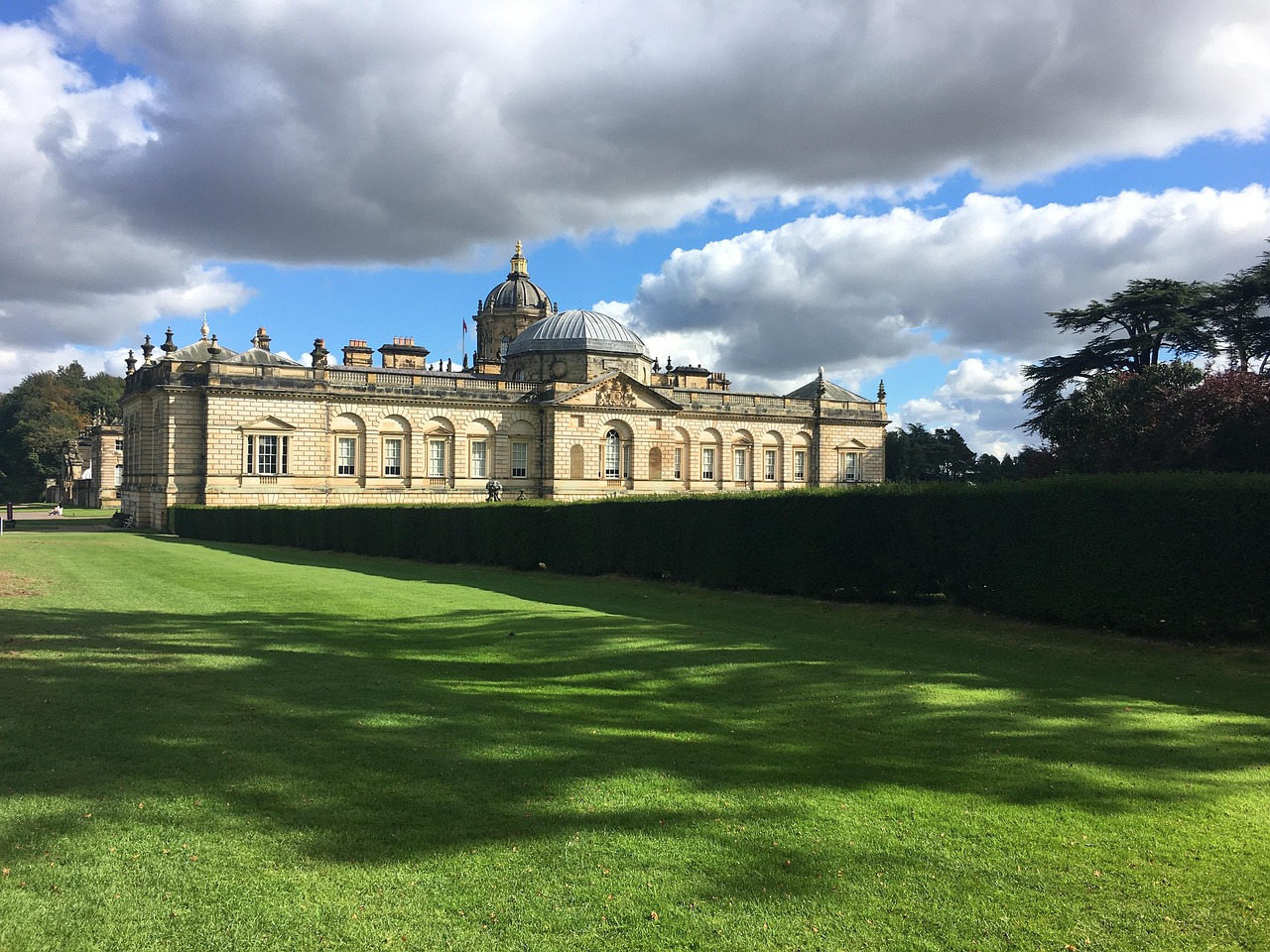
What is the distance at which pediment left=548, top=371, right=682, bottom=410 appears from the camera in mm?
50031

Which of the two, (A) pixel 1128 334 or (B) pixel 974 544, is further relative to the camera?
(A) pixel 1128 334

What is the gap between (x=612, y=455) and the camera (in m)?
51.6

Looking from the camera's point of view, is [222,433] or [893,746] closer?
[893,746]

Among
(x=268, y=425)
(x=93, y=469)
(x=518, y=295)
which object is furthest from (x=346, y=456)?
(x=93, y=469)

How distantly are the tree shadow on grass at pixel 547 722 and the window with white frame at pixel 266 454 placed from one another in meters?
32.4

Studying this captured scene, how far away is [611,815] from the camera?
18.6 feet

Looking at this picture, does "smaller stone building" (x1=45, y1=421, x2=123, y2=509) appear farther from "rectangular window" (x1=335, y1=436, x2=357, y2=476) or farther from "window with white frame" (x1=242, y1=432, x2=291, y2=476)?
"rectangular window" (x1=335, y1=436, x2=357, y2=476)

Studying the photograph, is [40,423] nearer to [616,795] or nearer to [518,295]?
[518,295]

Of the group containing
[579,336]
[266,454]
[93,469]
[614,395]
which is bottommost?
[266,454]

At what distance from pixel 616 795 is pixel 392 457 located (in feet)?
143

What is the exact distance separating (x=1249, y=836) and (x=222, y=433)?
44.9 metres

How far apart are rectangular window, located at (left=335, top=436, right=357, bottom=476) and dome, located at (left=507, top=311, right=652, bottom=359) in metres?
13.1

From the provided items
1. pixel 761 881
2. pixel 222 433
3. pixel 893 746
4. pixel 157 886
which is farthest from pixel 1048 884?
pixel 222 433

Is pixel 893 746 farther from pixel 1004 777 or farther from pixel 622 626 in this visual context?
pixel 622 626
